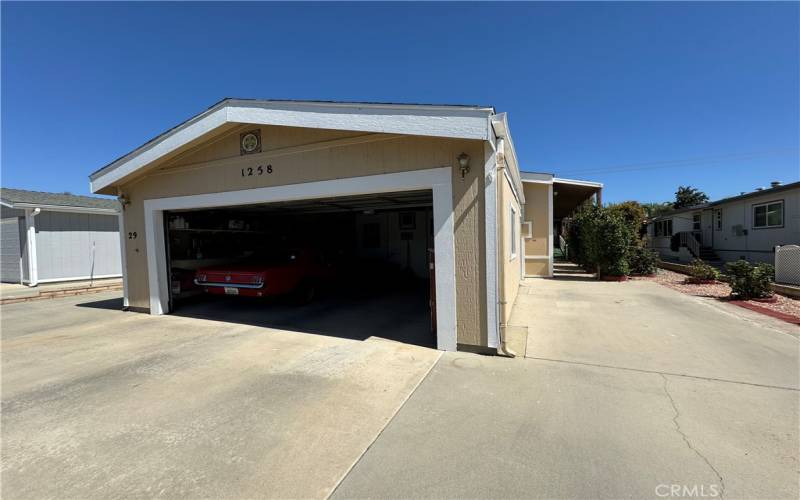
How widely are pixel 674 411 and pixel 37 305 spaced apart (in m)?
13.1

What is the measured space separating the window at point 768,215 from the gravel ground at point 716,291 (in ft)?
16.1

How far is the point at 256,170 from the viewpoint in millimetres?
6293

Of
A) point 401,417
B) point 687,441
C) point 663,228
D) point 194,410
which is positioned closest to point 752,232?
point 663,228

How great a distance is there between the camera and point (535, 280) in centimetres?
1252

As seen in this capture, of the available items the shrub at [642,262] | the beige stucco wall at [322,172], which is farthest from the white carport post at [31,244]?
the shrub at [642,262]

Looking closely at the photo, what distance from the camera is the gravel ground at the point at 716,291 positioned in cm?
719

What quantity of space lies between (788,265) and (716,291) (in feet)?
6.20

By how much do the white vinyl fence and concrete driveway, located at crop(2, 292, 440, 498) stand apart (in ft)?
35.9

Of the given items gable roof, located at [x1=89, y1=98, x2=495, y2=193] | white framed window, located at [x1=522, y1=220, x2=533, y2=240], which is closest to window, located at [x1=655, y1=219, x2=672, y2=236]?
white framed window, located at [x1=522, y1=220, x2=533, y2=240]

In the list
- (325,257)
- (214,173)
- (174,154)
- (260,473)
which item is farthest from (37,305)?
(260,473)

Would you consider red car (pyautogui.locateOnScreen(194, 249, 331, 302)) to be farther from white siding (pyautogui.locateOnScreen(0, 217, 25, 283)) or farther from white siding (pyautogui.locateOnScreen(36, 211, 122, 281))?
white siding (pyautogui.locateOnScreen(0, 217, 25, 283))

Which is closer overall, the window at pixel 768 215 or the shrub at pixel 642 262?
the shrub at pixel 642 262

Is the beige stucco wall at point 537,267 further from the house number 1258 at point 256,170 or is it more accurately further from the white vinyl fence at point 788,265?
the house number 1258 at point 256,170

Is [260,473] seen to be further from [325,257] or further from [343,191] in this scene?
[325,257]
